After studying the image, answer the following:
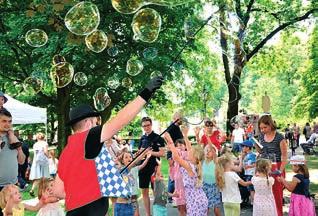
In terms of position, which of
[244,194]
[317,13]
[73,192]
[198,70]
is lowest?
[244,194]

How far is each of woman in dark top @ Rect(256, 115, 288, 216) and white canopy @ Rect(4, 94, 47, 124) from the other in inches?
309

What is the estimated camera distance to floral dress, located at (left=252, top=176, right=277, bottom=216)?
7.34 m

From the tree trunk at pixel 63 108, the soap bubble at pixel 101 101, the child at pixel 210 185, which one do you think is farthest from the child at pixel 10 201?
the tree trunk at pixel 63 108

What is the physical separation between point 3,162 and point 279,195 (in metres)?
4.01

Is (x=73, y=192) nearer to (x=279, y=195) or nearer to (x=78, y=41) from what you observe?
(x=78, y=41)

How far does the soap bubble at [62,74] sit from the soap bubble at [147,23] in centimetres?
242

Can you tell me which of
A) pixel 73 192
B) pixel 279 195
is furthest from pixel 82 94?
pixel 73 192

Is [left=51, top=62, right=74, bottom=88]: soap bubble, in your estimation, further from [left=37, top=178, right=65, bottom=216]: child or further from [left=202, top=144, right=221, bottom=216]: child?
[left=202, top=144, right=221, bottom=216]: child

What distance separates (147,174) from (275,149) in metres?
2.73

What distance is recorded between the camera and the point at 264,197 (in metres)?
7.40

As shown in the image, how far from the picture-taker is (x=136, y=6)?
5988 millimetres

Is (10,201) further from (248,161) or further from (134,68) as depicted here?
(248,161)

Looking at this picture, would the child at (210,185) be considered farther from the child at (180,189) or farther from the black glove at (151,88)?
the black glove at (151,88)

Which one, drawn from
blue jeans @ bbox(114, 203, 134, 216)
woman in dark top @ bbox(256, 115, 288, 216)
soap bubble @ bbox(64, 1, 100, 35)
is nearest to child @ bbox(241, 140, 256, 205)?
woman in dark top @ bbox(256, 115, 288, 216)
